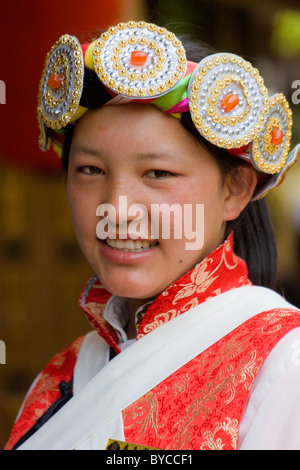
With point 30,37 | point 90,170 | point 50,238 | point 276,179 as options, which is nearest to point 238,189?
point 276,179

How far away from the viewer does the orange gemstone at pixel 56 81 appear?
1294 millimetres

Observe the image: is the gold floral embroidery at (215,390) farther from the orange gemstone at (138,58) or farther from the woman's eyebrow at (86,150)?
the orange gemstone at (138,58)

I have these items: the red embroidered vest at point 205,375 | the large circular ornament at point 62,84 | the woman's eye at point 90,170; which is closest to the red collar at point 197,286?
the red embroidered vest at point 205,375

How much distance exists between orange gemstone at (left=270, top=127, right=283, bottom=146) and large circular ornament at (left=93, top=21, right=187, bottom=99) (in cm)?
24

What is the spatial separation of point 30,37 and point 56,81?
0.95 meters

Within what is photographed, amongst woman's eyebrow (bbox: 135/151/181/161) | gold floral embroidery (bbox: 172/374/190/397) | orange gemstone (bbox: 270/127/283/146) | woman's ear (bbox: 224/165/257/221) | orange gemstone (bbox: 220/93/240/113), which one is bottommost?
gold floral embroidery (bbox: 172/374/190/397)

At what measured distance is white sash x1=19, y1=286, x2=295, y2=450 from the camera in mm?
1188

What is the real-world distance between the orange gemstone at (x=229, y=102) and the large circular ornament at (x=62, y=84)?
271 mm
